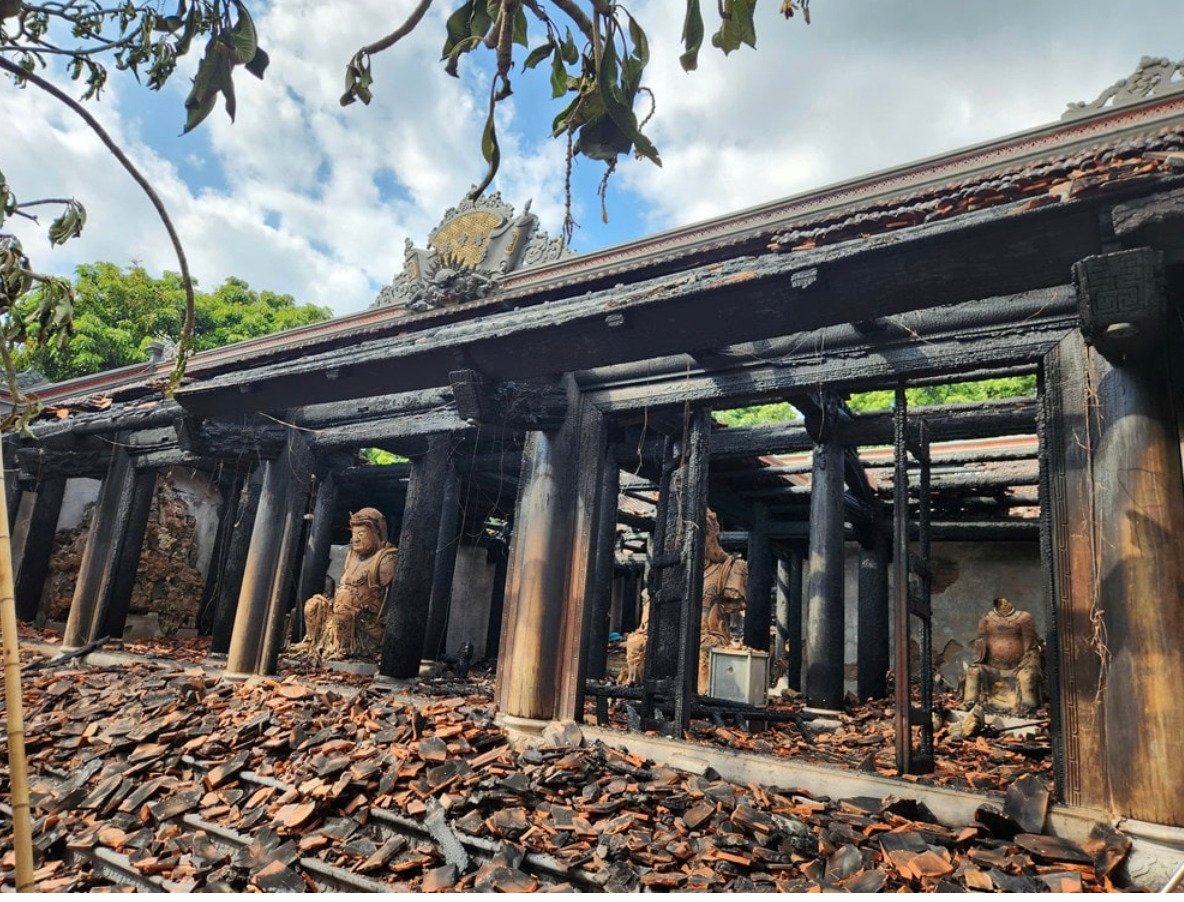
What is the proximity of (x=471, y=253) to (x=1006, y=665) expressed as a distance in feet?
34.1

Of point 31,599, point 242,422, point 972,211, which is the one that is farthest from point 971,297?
point 31,599

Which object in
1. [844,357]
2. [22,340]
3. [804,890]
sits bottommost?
[804,890]

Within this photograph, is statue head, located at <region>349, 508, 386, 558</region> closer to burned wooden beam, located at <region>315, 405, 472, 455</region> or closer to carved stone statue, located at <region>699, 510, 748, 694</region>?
burned wooden beam, located at <region>315, 405, 472, 455</region>

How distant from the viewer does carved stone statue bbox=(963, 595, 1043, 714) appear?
368 inches

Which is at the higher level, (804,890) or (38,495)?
(38,495)

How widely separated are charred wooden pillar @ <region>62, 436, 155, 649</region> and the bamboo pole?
1218 cm

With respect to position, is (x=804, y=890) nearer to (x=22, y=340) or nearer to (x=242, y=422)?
(x=22, y=340)

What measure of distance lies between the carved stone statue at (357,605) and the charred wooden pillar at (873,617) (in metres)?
8.09

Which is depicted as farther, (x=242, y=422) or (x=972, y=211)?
(x=242, y=422)

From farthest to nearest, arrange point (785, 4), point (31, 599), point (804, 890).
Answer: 1. point (31, 599)
2. point (804, 890)
3. point (785, 4)

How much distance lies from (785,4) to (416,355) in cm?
591

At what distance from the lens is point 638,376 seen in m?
7.26

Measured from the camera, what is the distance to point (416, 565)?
399 inches

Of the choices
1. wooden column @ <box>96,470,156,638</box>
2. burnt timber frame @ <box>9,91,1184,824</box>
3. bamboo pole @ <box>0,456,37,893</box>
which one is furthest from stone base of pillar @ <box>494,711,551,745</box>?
wooden column @ <box>96,470,156,638</box>
